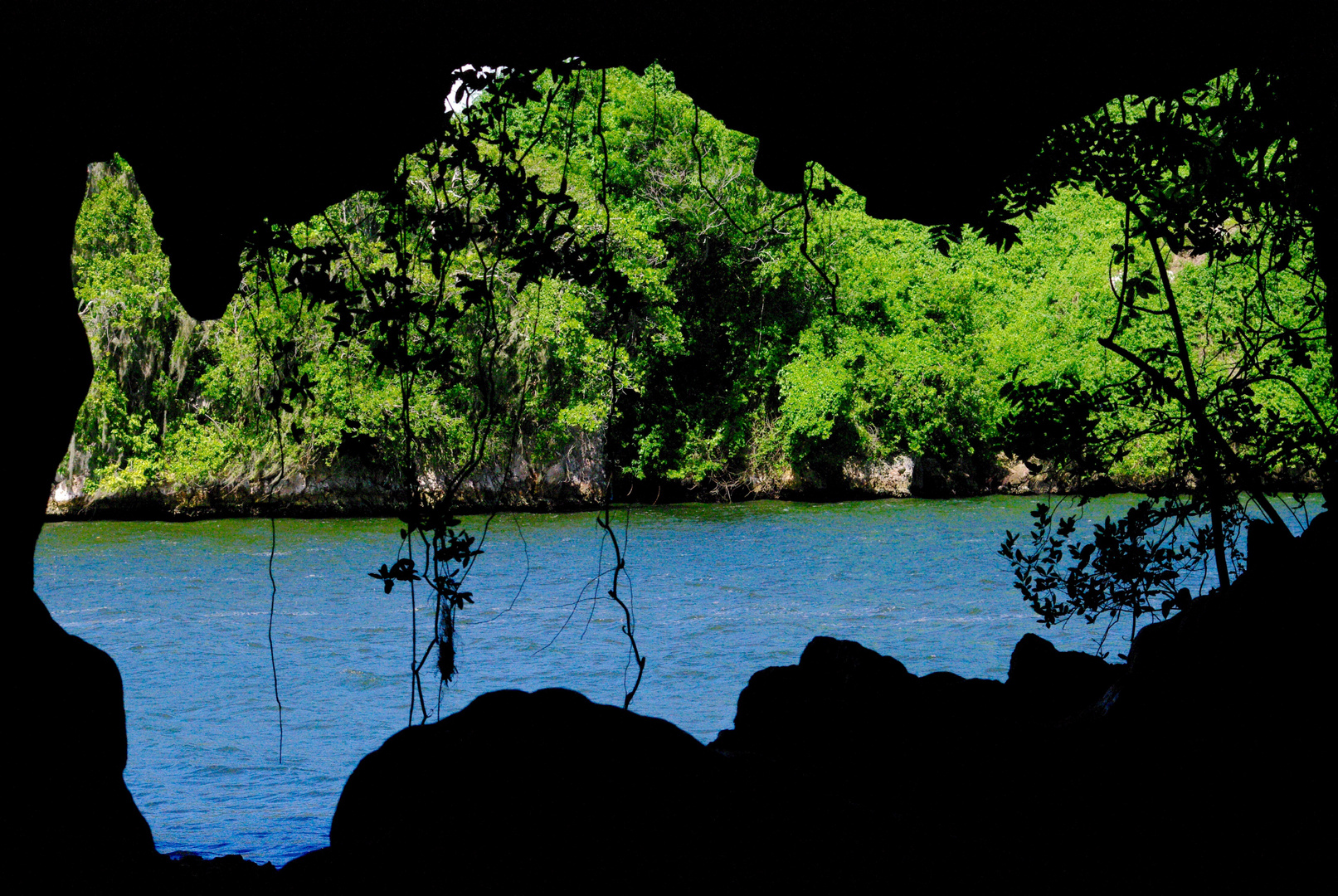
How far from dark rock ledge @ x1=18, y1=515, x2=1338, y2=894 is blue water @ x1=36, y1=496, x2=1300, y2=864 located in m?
0.18

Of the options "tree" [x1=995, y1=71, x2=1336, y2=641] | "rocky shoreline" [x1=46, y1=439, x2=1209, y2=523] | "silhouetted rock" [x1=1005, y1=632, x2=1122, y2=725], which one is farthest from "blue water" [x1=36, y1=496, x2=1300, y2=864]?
"tree" [x1=995, y1=71, x2=1336, y2=641]

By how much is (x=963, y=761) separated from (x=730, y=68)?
259 centimetres

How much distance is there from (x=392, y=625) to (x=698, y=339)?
17.0m

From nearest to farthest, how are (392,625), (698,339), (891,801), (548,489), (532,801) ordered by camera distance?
1. (532,801)
2. (891,801)
3. (392,625)
4. (548,489)
5. (698,339)

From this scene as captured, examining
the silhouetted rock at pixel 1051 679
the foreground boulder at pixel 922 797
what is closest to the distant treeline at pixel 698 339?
the silhouetted rock at pixel 1051 679

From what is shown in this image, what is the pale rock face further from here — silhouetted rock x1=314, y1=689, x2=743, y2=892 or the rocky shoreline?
silhouetted rock x1=314, y1=689, x2=743, y2=892

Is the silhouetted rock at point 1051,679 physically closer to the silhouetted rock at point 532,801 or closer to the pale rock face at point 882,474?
the silhouetted rock at point 532,801

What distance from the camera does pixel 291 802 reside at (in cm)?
873

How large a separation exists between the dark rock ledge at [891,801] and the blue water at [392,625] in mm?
182

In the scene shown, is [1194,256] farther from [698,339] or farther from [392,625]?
[698,339]

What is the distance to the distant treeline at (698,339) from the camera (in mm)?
24797

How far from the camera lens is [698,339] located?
1244 inches

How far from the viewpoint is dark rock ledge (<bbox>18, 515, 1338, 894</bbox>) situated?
9.86 feet

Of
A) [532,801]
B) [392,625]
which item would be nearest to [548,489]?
[392,625]
